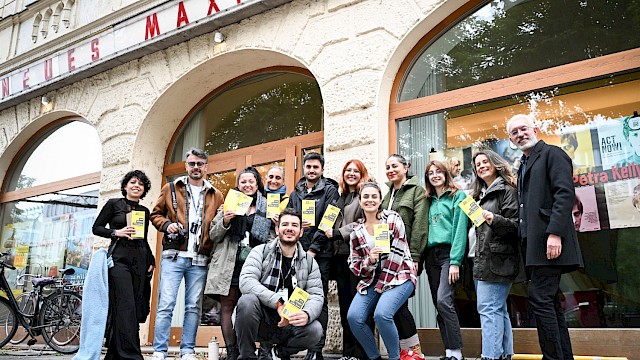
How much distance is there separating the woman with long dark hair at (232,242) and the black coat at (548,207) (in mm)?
2318

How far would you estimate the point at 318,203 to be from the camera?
5.09 meters

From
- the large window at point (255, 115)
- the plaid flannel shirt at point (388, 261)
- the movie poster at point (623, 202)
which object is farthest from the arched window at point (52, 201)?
the movie poster at point (623, 202)

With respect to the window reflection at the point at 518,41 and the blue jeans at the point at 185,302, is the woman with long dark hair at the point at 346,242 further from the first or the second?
the window reflection at the point at 518,41

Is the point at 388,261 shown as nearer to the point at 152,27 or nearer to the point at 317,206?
the point at 317,206

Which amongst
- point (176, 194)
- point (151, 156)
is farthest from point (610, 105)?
point (151, 156)

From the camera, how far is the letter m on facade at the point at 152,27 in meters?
7.81

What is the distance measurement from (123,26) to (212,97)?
5.24ft

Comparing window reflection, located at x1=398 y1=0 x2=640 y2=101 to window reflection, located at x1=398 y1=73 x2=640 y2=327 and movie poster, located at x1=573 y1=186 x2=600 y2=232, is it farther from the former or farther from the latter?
movie poster, located at x1=573 y1=186 x2=600 y2=232

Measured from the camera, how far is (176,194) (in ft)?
17.8

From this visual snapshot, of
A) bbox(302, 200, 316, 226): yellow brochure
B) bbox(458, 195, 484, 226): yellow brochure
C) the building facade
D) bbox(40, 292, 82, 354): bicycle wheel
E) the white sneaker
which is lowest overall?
the white sneaker

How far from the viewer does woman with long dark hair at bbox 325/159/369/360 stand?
475cm

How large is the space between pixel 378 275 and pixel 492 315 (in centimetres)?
92

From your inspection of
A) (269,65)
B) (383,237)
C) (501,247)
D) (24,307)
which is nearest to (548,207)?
(501,247)

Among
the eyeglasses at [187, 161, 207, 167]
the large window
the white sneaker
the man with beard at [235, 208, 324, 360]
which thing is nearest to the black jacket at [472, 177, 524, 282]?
the man with beard at [235, 208, 324, 360]
